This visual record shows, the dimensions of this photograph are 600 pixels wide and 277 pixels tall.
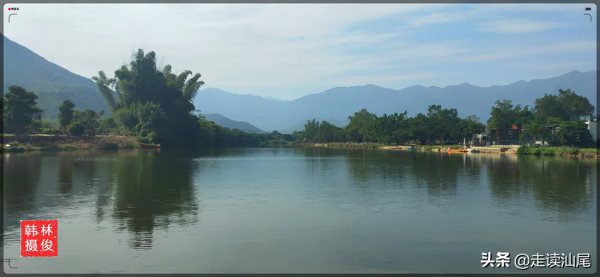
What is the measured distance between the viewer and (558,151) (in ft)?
174

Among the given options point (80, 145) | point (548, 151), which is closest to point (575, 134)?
point (548, 151)

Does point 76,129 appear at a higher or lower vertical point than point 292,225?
higher

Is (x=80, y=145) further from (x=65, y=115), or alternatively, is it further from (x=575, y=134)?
(x=575, y=134)

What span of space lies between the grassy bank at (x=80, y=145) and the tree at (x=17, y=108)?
17.0ft

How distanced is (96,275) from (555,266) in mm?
8509

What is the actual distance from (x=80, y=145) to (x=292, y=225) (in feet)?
176

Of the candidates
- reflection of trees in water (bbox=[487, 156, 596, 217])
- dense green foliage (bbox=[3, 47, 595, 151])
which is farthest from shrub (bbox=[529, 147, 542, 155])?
reflection of trees in water (bbox=[487, 156, 596, 217])

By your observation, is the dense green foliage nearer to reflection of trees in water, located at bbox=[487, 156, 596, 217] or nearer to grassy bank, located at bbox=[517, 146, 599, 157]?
grassy bank, located at bbox=[517, 146, 599, 157]

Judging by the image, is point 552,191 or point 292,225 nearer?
point 292,225

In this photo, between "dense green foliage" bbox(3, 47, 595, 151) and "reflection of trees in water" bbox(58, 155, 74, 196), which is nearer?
"reflection of trees in water" bbox(58, 155, 74, 196)

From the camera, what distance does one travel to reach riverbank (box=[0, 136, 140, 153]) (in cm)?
4573

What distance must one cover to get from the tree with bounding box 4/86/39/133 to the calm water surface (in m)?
38.9

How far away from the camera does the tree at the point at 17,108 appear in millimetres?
51938

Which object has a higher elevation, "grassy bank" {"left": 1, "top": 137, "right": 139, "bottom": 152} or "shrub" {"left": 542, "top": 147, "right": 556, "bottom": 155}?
"grassy bank" {"left": 1, "top": 137, "right": 139, "bottom": 152}
